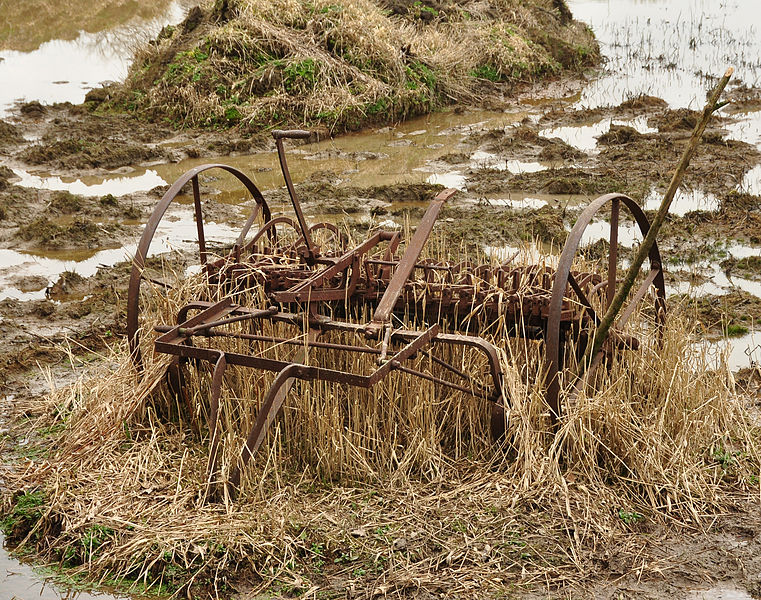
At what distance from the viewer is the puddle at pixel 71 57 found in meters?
16.3

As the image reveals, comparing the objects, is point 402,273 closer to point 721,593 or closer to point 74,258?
point 721,593

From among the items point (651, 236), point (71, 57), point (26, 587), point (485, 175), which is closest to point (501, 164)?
point (485, 175)

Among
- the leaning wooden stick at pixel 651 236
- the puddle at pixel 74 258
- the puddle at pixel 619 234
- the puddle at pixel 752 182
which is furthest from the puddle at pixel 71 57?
the leaning wooden stick at pixel 651 236

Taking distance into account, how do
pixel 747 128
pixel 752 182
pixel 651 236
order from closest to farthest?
pixel 651 236, pixel 752 182, pixel 747 128

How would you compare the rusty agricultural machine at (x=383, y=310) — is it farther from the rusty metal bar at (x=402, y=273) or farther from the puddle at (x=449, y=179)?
the puddle at (x=449, y=179)

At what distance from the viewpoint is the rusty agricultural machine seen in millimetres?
4184

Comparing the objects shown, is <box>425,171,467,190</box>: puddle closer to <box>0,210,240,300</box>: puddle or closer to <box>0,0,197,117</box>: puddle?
<box>0,210,240,300</box>: puddle

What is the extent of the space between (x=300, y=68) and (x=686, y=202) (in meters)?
6.36

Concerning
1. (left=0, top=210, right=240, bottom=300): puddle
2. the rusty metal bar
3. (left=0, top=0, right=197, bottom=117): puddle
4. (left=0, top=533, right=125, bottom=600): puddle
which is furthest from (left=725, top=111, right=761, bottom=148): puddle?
(left=0, top=0, right=197, bottom=117): puddle

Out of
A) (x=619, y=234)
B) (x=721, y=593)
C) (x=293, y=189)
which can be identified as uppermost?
(x=293, y=189)

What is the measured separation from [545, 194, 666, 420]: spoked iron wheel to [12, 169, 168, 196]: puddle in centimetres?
668

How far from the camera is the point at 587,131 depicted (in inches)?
493

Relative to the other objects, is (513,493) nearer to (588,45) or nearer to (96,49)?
(588,45)

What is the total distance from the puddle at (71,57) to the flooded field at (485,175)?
0.11 metres
